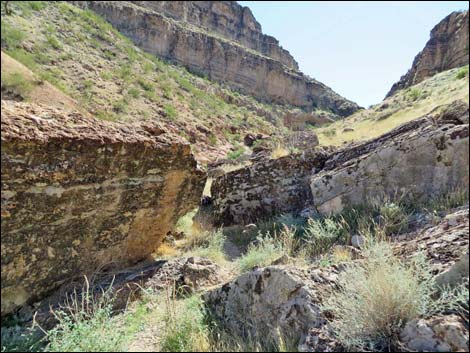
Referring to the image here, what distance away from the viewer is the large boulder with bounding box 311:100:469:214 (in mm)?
4367

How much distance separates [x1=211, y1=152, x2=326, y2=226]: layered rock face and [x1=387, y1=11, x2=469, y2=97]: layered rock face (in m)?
40.9

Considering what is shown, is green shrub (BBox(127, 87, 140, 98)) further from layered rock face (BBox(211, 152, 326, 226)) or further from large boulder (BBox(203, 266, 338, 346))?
large boulder (BBox(203, 266, 338, 346))

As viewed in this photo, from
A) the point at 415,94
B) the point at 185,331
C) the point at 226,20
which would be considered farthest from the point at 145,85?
the point at 226,20

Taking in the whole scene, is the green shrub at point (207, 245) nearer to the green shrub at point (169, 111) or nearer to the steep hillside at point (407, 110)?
the steep hillside at point (407, 110)

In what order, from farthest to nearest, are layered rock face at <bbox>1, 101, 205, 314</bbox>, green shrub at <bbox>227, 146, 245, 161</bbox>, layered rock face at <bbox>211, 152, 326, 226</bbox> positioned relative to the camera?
green shrub at <bbox>227, 146, 245, 161</bbox>
layered rock face at <bbox>211, 152, 326, 226</bbox>
layered rock face at <bbox>1, 101, 205, 314</bbox>

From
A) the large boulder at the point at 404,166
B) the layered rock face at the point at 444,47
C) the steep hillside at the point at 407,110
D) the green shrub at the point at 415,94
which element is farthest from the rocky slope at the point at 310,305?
the layered rock face at the point at 444,47

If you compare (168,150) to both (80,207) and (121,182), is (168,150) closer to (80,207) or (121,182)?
(121,182)

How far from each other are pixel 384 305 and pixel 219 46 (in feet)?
182

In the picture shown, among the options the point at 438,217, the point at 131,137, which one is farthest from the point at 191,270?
the point at 438,217

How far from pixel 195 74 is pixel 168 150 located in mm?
43622

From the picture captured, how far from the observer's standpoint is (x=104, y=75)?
67.6ft

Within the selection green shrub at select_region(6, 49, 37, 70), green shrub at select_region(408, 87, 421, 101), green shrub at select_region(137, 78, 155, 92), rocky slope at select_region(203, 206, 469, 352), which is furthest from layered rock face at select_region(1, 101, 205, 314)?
green shrub at select_region(408, 87, 421, 101)

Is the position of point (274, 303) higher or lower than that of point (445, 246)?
lower

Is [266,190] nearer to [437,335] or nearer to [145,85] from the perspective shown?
[437,335]
